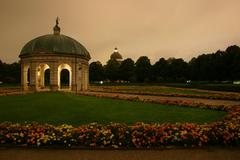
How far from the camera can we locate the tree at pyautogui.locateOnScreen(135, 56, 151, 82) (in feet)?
281

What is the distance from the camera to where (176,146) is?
27.5ft

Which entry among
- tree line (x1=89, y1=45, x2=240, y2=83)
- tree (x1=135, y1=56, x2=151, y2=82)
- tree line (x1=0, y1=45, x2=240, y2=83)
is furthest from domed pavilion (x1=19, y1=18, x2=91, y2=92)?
tree (x1=135, y1=56, x2=151, y2=82)

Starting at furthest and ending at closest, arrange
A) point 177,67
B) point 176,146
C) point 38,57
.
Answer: point 177,67, point 38,57, point 176,146

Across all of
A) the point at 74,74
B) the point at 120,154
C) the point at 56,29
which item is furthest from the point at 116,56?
the point at 120,154

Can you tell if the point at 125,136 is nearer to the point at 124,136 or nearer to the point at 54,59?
the point at 124,136

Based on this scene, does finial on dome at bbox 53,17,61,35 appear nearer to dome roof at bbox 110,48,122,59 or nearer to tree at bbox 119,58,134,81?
tree at bbox 119,58,134,81

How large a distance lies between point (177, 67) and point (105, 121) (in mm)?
75721

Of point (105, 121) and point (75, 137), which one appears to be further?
point (105, 121)

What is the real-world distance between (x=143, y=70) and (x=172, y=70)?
8.84 meters

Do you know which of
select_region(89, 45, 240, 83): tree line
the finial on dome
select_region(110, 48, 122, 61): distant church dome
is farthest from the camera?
select_region(110, 48, 122, 61): distant church dome

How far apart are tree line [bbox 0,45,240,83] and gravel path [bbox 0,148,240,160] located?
63.6 metres

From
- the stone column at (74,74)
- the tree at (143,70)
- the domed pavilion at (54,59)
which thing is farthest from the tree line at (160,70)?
the stone column at (74,74)

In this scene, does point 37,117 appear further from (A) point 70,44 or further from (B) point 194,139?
(A) point 70,44

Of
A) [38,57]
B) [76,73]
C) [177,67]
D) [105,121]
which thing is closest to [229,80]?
[177,67]
